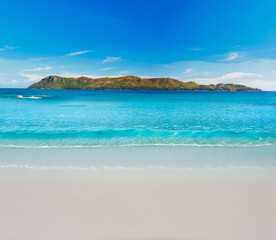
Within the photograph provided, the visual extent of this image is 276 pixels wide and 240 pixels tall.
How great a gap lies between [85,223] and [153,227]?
1842mm

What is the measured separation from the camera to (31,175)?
7.10 meters

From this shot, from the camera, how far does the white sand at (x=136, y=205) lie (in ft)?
14.0

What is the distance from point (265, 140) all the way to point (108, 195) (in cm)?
1295

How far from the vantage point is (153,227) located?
438 centimetres

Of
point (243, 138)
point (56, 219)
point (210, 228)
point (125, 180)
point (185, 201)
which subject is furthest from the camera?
point (243, 138)

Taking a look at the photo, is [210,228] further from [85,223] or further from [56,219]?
[56,219]

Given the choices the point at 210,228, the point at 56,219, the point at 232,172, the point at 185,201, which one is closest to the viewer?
the point at 210,228

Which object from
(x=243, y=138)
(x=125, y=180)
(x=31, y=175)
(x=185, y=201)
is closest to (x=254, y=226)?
(x=185, y=201)

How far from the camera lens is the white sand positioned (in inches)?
168

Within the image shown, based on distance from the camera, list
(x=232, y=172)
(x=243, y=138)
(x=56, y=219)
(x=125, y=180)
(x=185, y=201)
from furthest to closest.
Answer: (x=243, y=138) → (x=232, y=172) → (x=125, y=180) → (x=185, y=201) → (x=56, y=219)

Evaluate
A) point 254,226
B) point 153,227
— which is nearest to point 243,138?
point 254,226

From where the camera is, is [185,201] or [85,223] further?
[185,201]

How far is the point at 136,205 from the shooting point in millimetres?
5250

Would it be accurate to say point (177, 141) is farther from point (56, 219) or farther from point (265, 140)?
point (56, 219)
